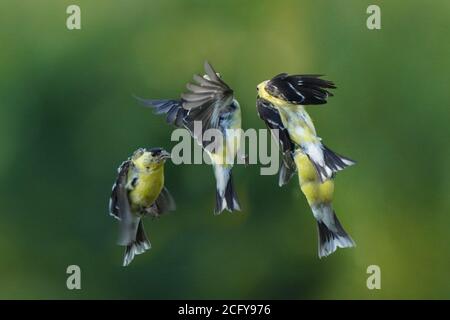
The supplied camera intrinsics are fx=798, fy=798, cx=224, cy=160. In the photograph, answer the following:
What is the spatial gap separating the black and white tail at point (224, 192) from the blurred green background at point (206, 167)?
0.11 ft

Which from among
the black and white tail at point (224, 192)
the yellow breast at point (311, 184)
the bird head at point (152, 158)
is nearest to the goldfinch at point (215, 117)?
the black and white tail at point (224, 192)

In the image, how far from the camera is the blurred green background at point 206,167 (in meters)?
2.77

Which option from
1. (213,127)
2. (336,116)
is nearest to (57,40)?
(213,127)

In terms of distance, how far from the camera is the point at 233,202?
2.74m

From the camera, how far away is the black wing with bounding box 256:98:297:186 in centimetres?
260

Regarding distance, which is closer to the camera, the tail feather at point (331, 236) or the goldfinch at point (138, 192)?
the goldfinch at point (138, 192)

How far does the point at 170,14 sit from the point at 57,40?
405 mm

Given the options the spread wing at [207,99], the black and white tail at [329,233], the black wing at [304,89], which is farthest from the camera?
the black and white tail at [329,233]

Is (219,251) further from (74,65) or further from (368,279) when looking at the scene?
(74,65)

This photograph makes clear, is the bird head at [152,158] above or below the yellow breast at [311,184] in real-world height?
above

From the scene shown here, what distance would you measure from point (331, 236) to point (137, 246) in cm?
67

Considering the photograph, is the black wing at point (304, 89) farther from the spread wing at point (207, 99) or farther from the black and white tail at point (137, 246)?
the black and white tail at point (137, 246)

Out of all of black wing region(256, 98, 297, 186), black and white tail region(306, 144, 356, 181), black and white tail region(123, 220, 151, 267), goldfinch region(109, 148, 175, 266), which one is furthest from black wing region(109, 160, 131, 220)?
black and white tail region(306, 144, 356, 181)

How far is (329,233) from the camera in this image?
2.71 metres
